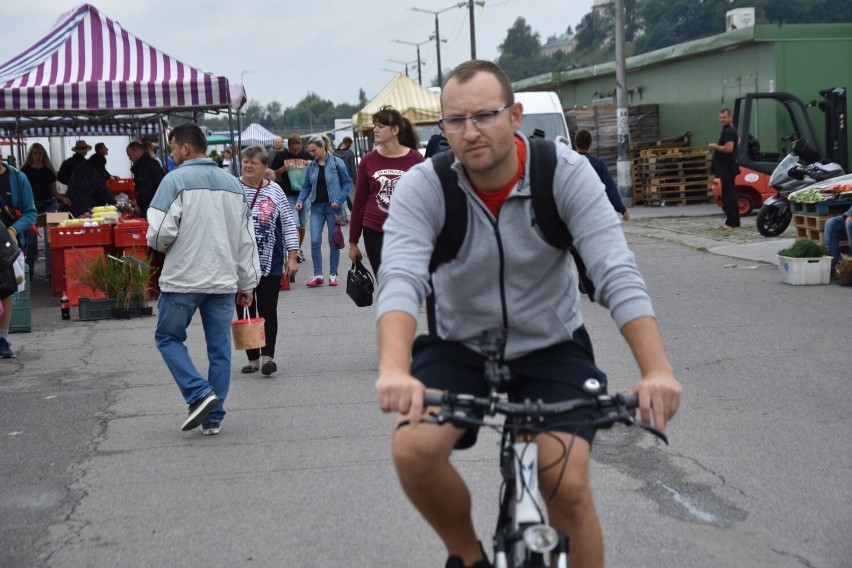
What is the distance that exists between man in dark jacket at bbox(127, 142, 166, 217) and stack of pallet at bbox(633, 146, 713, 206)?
14599mm

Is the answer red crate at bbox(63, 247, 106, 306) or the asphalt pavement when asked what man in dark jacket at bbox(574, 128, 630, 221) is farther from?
red crate at bbox(63, 247, 106, 306)

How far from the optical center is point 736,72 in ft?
97.9

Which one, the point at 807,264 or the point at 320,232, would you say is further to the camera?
the point at 320,232

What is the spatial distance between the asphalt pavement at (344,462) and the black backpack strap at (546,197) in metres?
1.83

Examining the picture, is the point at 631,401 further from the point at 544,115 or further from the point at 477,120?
the point at 544,115

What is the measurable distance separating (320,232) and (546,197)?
1317 centimetres

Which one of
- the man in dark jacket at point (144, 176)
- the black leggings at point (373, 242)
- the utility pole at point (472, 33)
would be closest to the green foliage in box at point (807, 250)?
the black leggings at point (373, 242)

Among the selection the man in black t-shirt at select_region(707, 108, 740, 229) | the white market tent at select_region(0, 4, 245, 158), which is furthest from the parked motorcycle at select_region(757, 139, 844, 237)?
the white market tent at select_region(0, 4, 245, 158)

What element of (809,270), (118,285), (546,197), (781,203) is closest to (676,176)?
(781,203)

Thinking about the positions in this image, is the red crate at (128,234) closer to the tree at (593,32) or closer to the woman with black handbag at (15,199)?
the woman with black handbag at (15,199)

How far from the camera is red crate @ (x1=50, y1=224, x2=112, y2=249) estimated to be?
50.0ft

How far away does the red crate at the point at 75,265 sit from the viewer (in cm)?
1461

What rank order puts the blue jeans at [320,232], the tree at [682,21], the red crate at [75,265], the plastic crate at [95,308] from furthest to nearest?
the tree at [682,21] → the blue jeans at [320,232] → the red crate at [75,265] → the plastic crate at [95,308]

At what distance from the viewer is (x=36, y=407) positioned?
28.7 feet
